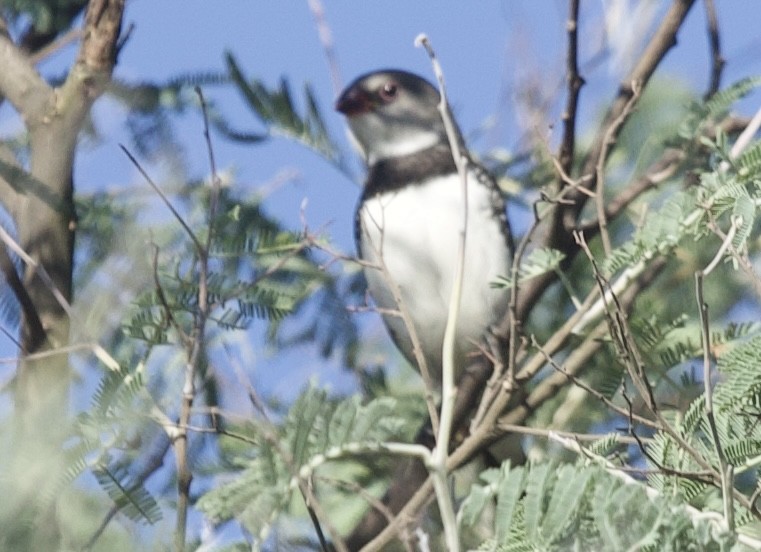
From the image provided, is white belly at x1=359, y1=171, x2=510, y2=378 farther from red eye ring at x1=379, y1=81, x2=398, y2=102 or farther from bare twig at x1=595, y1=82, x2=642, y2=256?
bare twig at x1=595, y1=82, x2=642, y2=256

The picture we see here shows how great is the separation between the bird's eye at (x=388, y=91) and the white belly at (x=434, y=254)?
1.79 ft

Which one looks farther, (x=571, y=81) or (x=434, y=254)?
(x=434, y=254)

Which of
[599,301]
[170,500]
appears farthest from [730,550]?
[599,301]

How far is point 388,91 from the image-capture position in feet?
15.9

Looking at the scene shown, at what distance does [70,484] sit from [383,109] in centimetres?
288

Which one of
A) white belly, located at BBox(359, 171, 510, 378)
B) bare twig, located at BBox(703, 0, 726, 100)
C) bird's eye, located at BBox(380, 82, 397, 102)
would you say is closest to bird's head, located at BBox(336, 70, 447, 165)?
bird's eye, located at BBox(380, 82, 397, 102)

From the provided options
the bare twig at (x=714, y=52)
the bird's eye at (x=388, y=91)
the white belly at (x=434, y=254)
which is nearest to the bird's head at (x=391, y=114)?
the bird's eye at (x=388, y=91)

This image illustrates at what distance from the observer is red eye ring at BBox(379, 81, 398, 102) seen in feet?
15.8

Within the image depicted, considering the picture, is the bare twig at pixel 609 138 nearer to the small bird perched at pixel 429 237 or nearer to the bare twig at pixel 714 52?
the bare twig at pixel 714 52

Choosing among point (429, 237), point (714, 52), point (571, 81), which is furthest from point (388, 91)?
point (571, 81)

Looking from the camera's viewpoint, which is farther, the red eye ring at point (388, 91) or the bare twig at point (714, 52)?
the red eye ring at point (388, 91)

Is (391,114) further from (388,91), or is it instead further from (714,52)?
(714,52)

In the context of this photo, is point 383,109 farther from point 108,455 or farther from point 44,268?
point 108,455

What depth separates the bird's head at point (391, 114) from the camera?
4656 mm
